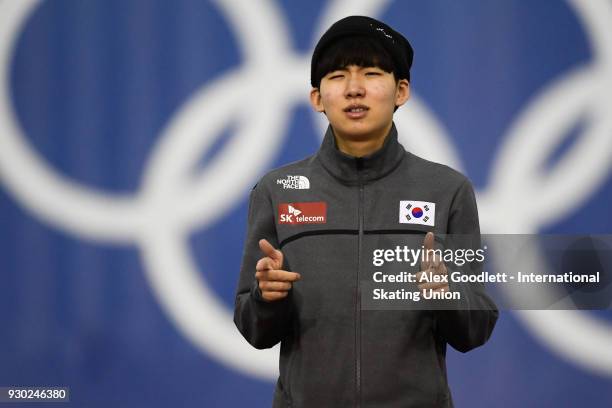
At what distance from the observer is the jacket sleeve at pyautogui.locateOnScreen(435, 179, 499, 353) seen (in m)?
1.43

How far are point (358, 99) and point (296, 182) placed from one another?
218mm

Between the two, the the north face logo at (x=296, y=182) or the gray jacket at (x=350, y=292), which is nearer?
the gray jacket at (x=350, y=292)

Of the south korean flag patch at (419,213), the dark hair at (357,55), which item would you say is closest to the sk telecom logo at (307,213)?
the south korean flag patch at (419,213)

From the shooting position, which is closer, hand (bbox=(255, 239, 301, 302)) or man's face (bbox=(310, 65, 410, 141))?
hand (bbox=(255, 239, 301, 302))

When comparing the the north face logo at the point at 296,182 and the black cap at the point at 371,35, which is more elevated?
the black cap at the point at 371,35

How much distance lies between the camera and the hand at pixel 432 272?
4.40 ft

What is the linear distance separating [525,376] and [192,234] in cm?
124

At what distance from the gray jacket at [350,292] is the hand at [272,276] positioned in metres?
0.05

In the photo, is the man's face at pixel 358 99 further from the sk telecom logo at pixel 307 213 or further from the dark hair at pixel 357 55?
the sk telecom logo at pixel 307 213

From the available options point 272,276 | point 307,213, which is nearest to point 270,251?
point 272,276

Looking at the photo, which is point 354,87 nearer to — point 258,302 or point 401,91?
point 401,91

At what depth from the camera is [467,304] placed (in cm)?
143

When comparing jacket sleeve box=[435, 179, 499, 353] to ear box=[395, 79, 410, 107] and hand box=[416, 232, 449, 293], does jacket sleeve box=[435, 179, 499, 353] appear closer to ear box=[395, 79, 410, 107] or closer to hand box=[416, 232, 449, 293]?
hand box=[416, 232, 449, 293]

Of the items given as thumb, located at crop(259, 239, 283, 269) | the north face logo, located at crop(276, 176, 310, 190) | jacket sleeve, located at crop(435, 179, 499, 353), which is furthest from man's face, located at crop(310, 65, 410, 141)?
thumb, located at crop(259, 239, 283, 269)
